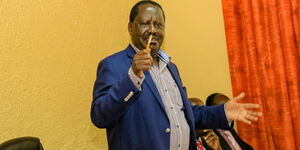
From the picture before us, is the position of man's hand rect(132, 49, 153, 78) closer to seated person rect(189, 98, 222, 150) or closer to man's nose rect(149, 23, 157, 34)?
man's nose rect(149, 23, 157, 34)

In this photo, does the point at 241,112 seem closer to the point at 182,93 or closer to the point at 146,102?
the point at 182,93

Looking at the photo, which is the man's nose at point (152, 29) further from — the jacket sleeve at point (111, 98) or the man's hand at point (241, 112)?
the man's hand at point (241, 112)

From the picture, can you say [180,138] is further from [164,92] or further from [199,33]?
[199,33]

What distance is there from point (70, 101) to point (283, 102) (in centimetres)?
142

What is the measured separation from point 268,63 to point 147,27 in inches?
48.1

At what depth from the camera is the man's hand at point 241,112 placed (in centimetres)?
126

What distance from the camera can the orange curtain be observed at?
2068 mm

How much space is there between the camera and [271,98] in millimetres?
2115

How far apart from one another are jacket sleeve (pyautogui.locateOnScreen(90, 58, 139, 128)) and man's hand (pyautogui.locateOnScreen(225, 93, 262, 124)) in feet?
1.72

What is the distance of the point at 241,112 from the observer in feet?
4.18

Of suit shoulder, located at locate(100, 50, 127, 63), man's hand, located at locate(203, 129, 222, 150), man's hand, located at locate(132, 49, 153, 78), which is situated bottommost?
man's hand, located at locate(203, 129, 222, 150)

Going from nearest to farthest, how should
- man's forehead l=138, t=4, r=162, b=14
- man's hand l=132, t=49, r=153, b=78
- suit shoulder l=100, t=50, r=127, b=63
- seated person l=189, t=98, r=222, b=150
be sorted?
man's hand l=132, t=49, r=153, b=78
suit shoulder l=100, t=50, r=127, b=63
man's forehead l=138, t=4, r=162, b=14
seated person l=189, t=98, r=222, b=150

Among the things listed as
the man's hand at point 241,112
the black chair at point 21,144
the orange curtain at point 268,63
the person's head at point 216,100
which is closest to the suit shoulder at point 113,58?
the black chair at point 21,144

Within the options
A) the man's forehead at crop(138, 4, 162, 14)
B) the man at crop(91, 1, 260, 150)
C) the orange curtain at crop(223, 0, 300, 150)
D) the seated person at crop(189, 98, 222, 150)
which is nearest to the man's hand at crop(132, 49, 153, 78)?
the man at crop(91, 1, 260, 150)
